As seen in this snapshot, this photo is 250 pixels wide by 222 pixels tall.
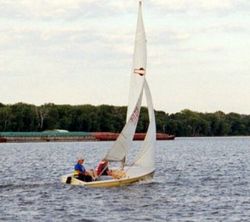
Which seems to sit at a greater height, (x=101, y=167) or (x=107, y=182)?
(x=101, y=167)

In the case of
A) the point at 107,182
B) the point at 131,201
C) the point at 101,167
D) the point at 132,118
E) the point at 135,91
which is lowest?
the point at 131,201

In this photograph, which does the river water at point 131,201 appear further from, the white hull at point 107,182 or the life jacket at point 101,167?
the life jacket at point 101,167

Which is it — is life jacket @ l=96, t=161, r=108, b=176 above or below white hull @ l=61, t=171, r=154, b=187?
above

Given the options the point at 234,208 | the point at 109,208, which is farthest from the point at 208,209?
the point at 109,208

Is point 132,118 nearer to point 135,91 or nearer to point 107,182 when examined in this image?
point 135,91

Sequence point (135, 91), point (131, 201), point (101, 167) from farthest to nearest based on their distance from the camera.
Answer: point (135, 91)
point (101, 167)
point (131, 201)

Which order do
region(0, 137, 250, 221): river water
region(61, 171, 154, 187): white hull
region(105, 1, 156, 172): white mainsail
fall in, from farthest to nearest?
region(105, 1, 156, 172): white mainsail < region(61, 171, 154, 187): white hull < region(0, 137, 250, 221): river water


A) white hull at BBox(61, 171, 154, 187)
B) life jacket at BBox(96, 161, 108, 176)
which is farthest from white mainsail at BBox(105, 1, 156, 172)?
white hull at BBox(61, 171, 154, 187)

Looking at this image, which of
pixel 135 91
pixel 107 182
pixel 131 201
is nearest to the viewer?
pixel 131 201

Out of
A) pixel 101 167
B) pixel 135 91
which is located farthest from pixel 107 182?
pixel 135 91

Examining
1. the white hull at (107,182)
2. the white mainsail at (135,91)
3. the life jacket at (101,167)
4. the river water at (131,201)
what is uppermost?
the white mainsail at (135,91)

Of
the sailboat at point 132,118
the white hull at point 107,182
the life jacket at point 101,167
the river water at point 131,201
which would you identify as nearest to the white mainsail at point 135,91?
the sailboat at point 132,118

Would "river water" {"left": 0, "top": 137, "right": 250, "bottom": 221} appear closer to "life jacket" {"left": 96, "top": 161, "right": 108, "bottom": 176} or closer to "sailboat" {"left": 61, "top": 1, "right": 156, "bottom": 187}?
"sailboat" {"left": 61, "top": 1, "right": 156, "bottom": 187}

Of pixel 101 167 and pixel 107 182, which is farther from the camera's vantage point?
pixel 101 167
